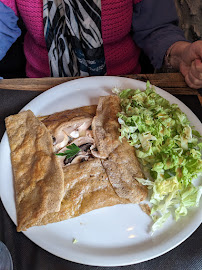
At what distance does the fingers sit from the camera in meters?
1.72

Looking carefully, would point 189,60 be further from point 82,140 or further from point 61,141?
point 61,141

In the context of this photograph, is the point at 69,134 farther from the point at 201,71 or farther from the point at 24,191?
the point at 201,71

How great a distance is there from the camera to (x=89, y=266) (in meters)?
1.22

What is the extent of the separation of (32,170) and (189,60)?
1.25m

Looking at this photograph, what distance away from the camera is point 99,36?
6.11ft

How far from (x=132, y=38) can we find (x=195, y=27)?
67 centimetres

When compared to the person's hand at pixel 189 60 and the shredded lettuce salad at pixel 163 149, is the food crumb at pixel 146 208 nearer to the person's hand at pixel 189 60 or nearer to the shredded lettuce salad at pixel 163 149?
the shredded lettuce salad at pixel 163 149

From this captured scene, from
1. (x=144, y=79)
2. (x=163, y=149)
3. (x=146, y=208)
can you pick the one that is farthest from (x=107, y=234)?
(x=144, y=79)

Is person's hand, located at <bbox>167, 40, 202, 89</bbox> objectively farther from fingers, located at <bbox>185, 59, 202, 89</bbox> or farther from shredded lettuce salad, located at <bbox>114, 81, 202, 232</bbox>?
shredded lettuce salad, located at <bbox>114, 81, 202, 232</bbox>

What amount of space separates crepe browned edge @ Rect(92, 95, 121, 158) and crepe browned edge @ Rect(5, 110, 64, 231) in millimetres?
269

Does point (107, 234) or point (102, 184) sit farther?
point (102, 184)

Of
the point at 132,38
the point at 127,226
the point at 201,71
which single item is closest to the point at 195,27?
the point at 132,38

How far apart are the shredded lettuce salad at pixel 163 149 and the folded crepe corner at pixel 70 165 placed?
0.23ft

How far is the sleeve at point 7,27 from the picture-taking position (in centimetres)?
198
